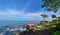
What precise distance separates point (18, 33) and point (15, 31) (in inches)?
9.7

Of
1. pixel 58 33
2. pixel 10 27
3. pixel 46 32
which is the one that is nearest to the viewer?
pixel 58 33

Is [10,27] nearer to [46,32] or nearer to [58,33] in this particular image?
[46,32]

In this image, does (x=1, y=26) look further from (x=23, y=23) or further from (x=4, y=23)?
(x=23, y=23)

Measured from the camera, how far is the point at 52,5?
8.84 m

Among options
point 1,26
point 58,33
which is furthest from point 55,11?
point 1,26

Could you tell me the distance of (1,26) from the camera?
10.6 m

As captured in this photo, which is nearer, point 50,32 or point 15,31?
point 50,32

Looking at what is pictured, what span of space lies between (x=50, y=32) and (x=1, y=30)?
337cm

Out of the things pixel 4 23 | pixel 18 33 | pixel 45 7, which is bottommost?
pixel 18 33

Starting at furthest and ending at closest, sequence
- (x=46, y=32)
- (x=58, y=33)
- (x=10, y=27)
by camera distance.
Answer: (x=10, y=27)
(x=46, y=32)
(x=58, y=33)

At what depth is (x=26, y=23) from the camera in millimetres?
11109

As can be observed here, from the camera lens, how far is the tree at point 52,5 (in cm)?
859

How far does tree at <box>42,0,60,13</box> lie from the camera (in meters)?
8.59

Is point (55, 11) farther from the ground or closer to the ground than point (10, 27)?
farther from the ground
